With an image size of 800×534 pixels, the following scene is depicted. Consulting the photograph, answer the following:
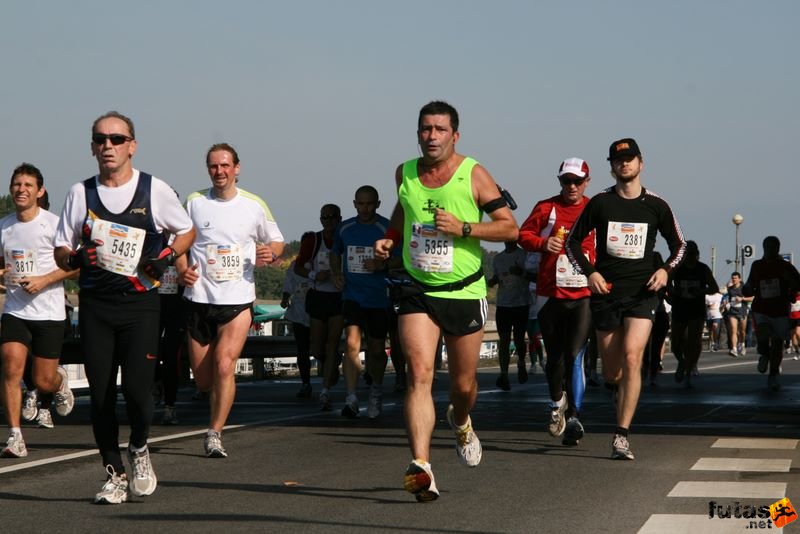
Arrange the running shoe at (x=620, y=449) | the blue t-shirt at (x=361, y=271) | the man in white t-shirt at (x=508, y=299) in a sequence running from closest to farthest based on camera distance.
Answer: the running shoe at (x=620, y=449) → the blue t-shirt at (x=361, y=271) → the man in white t-shirt at (x=508, y=299)

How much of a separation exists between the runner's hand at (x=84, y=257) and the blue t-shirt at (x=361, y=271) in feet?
20.9

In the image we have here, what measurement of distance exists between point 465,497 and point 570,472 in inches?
57.6

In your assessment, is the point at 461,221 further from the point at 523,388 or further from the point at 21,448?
the point at 523,388

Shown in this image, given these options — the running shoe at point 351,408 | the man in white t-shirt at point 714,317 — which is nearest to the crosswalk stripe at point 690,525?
the running shoe at point 351,408

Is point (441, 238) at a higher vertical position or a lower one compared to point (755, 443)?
higher

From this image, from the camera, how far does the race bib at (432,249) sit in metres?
8.55

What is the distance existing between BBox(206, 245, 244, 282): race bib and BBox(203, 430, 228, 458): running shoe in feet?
3.73

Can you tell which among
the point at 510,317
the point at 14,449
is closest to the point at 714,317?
the point at 510,317

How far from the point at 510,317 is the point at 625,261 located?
989 cm

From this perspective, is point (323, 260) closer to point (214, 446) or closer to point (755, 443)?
point (214, 446)

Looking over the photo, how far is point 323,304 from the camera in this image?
16641 mm

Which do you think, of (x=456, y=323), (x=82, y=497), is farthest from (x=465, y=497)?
(x=82, y=497)

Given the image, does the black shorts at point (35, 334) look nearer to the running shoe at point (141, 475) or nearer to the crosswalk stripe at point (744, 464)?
Result: the running shoe at point (141, 475)

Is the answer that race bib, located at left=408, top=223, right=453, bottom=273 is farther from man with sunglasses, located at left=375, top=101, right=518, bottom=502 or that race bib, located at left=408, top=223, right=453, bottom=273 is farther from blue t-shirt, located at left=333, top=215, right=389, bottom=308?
blue t-shirt, located at left=333, top=215, right=389, bottom=308
